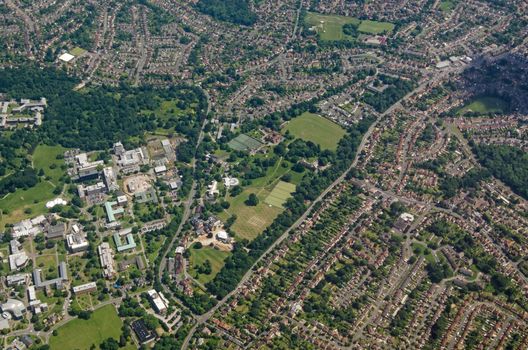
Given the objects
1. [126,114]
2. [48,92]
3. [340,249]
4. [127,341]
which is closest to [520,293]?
[340,249]

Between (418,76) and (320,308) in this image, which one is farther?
(418,76)

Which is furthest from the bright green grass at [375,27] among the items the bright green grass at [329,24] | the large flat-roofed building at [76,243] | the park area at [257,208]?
the large flat-roofed building at [76,243]

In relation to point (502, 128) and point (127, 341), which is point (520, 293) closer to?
point (502, 128)

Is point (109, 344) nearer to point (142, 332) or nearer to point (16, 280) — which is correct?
point (142, 332)

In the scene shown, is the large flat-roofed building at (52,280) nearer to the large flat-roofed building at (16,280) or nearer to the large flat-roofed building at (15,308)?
the large flat-roofed building at (16,280)

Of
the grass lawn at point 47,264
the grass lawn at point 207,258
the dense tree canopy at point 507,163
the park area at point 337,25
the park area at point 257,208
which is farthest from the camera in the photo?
the park area at point 337,25

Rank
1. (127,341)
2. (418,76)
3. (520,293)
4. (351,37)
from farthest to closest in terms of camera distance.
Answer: (351,37)
(418,76)
(520,293)
(127,341)
